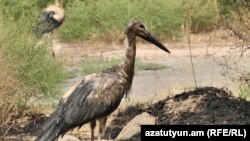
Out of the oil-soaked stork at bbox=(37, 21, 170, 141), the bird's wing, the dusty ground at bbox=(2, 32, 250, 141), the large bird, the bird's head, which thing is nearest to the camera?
the oil-soaked stork at bbox=(37, 21, 170, 141)

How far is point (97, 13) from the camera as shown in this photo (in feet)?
93.0

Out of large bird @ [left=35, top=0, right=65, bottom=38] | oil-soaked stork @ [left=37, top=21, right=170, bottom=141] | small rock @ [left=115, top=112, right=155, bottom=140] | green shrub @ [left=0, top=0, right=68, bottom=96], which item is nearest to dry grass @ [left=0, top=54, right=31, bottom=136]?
green shrub @ [left=0, top=0, right=68, bottom=96]

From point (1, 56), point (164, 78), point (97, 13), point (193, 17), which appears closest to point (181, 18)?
point (193, 17)

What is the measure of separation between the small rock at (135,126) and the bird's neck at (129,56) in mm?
1122

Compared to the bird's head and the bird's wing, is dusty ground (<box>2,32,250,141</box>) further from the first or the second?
the bird's head

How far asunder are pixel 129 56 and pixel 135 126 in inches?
51.4

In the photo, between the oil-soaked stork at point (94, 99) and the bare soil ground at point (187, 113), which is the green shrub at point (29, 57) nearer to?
the bare soil ground at point (187, 113)

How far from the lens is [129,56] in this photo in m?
10.5

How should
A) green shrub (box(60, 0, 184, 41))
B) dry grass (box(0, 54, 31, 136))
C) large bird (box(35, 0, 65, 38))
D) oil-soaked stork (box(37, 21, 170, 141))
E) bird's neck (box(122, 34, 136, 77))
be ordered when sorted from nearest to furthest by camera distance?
oil-soaked stork (box(37, 21, 170, 141)), bird's neck (box(122, 34, 136, 77)), dry grass (box(0, 54, 31, 136)), large bird (box(35, 0, 65, 38)), green shrub (box(60, 0, 184, 41))

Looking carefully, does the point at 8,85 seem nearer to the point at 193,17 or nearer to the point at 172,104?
the point at 172,104

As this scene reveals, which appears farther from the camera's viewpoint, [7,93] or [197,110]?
[197,110]

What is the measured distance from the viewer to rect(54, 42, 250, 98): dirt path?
17469 millimetres

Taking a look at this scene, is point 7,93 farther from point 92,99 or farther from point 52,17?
point 52,17

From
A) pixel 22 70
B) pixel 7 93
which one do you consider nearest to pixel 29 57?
pixel 22 70
